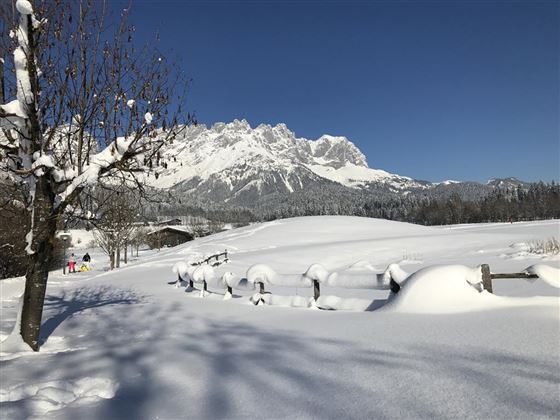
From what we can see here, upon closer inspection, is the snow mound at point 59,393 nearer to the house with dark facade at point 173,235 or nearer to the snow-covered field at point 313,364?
the snow-covered field at point 313,364

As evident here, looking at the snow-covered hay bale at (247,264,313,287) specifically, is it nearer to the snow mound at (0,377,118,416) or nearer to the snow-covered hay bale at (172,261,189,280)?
the snow mound at (0,377,118,416)

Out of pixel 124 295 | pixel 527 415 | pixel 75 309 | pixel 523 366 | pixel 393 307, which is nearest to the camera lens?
pixel 527 415

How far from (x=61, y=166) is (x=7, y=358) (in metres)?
3.38

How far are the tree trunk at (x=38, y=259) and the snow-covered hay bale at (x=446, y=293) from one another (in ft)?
21.0

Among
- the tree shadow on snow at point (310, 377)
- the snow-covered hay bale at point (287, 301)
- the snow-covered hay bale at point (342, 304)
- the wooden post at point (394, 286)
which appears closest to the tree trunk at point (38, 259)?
the tree shadow on snow at point (310, 377)

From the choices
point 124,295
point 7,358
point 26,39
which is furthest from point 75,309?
point 26,39

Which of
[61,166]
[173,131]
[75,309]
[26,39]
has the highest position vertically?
[26,39]

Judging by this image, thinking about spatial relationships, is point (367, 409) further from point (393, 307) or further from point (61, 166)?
point (61, 166)

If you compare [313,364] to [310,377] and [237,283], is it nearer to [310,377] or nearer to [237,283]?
[310,377]

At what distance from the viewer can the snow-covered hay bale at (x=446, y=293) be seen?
229 inches

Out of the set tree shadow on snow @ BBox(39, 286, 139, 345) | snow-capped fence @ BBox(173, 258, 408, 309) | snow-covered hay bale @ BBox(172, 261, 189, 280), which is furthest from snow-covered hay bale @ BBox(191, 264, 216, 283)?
snow-covered hay bale @ BBox(172, 261, 189, 280)

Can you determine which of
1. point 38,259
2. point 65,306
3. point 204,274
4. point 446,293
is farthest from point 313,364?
point 65,306

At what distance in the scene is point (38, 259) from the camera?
6617mm

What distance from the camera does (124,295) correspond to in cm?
1381
